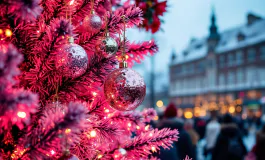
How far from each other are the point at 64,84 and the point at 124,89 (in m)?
0.25

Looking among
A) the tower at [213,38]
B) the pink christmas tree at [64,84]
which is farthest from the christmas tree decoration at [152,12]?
the tower at [213,38]

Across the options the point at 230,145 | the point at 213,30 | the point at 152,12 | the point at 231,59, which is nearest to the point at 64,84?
the point at 152,12

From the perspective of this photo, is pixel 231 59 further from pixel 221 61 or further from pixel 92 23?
pixel 92 23

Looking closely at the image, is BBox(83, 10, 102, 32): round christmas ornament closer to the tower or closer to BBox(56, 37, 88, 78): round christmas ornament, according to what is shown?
BBox(56, 37, 88, 78): round christmas ornament

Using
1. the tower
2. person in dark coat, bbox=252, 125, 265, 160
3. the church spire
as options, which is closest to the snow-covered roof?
the tower

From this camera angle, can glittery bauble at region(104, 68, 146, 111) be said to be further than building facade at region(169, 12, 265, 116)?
No

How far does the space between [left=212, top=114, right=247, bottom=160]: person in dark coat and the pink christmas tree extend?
391cm

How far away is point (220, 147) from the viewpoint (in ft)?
17.3

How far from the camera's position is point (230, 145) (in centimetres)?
493

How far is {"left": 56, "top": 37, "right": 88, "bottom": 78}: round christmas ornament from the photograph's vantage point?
1.08 meters

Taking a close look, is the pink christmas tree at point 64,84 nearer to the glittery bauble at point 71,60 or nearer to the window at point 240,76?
the glittery bauble at point 71,60

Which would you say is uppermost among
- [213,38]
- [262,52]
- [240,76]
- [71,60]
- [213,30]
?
[213,30]

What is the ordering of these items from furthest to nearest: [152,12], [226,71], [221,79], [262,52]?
[221,79], [226,71], [262,52], [152,12]

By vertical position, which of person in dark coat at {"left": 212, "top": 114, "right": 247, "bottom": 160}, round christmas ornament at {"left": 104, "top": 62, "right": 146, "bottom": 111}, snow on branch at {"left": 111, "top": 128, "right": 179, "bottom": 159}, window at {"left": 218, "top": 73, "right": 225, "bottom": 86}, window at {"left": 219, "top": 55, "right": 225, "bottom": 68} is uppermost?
window at {"left": 219, "top": 55, "right": 225, "bottom": 68}
